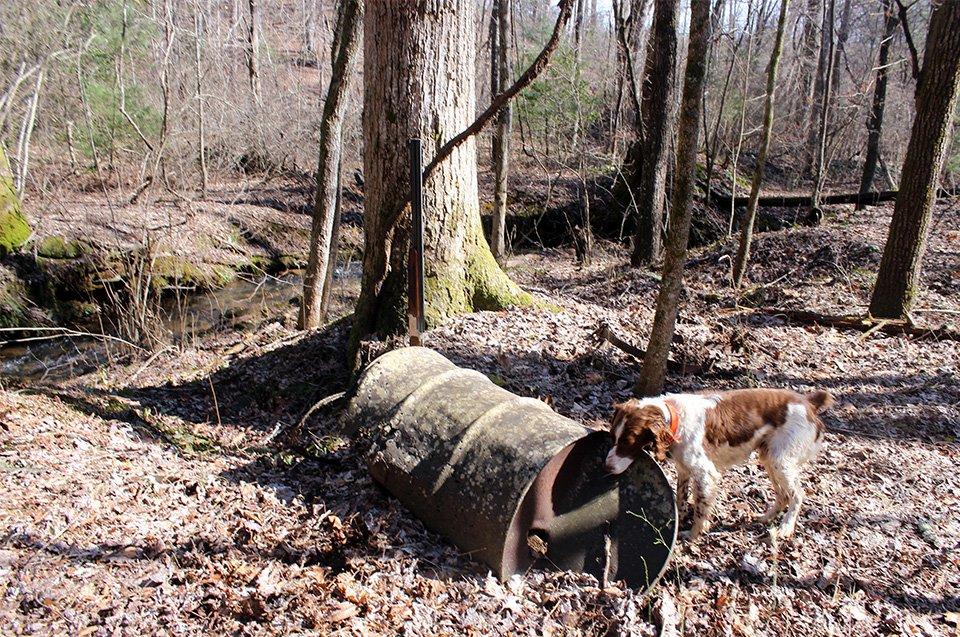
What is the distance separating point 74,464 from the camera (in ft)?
13.7

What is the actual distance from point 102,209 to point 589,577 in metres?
15.4

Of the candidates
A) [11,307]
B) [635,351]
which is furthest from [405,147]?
[11,307]

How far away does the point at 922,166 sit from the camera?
300 inches

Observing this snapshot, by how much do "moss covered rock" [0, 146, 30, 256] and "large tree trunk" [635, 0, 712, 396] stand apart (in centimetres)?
1360

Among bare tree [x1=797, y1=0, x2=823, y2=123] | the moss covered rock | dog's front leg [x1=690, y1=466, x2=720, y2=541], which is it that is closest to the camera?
dog's front leg [x1=690, y1=466, x2=720, y2=541]

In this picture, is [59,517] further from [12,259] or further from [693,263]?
[12,259]

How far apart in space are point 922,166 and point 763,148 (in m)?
2.61

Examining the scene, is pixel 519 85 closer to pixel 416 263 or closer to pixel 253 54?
pixel 416 263

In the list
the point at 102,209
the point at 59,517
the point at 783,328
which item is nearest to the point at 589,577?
the point at 59,517

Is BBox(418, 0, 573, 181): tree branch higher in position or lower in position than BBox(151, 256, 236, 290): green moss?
higher

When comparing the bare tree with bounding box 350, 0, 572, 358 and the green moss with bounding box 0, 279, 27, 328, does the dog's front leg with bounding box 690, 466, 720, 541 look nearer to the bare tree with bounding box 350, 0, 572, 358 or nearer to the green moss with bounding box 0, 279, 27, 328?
the bare tree with bounding box 350, 0, 572, 358

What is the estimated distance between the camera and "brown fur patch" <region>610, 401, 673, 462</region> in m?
3.61

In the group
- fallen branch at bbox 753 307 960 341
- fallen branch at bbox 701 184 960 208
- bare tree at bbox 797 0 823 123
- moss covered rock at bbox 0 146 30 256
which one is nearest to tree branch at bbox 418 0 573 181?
fallen branch at bbox 753 307 960 341

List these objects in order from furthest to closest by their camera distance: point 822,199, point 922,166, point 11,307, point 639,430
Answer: point 822,199 → point 11,307 → point 922,166 → point 639,430
